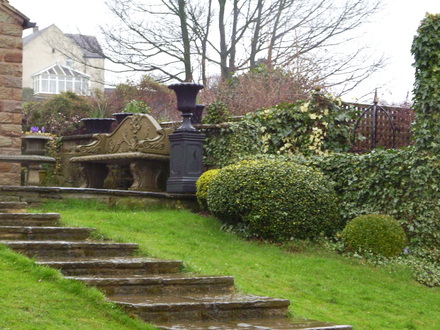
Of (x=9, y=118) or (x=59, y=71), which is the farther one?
(x=59, y=71)

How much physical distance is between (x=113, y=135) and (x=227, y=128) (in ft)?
9.93

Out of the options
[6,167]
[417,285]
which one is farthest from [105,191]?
[417,285]

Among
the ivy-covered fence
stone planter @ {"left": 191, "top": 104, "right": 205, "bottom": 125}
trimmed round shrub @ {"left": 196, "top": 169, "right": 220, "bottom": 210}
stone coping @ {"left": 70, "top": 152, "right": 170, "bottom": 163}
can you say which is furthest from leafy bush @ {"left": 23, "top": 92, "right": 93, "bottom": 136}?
the ivy-covered fence

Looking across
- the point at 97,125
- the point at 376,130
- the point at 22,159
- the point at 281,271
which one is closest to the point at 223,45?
the point at 97,125

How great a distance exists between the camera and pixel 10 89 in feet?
44.8

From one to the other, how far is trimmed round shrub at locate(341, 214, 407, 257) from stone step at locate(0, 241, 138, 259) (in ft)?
13.2

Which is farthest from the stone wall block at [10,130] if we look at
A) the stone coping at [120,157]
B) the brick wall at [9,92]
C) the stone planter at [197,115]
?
the stone planter at [197,115]

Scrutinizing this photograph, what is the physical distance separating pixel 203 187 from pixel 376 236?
11.2 feet

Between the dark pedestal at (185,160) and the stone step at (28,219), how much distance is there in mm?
4658

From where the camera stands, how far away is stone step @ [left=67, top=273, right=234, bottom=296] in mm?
6941

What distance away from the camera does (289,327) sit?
652cm

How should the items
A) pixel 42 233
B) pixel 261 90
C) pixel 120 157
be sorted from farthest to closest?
pixel 261 90
pixel 120 157
pixel 42 233

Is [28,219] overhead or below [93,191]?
below

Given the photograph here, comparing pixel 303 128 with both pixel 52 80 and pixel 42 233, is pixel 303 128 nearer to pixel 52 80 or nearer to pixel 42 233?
pixel 42 233
